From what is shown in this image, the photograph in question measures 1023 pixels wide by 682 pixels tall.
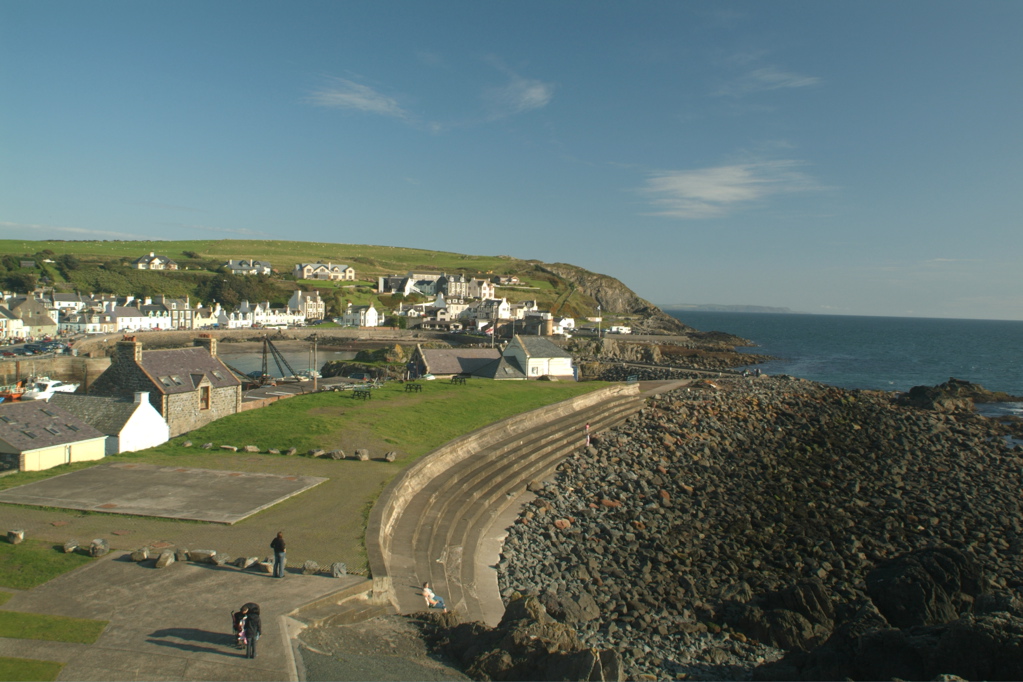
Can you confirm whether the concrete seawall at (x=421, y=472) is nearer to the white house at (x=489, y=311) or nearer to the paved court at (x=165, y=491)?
the paved court at (x=165, y=491)

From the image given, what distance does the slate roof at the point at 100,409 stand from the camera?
23062 millimetres

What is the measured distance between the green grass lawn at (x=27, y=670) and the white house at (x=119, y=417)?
15.1 metres

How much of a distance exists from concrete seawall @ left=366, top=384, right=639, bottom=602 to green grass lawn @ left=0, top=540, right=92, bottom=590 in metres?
5.90

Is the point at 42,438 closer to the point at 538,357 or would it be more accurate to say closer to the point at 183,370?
the point at 183,370

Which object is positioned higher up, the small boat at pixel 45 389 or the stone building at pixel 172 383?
the stone building at pixel 172 383

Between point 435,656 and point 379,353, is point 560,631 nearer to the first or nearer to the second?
point 435,656

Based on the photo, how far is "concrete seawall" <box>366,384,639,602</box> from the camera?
13570 millimetres

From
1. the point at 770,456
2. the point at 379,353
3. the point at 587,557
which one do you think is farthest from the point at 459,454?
the point at 379,353

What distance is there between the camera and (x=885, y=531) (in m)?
21.5

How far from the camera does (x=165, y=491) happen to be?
60.2 ft

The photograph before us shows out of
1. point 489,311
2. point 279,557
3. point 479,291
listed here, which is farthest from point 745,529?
point 479,291

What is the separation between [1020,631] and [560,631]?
8.11 meters

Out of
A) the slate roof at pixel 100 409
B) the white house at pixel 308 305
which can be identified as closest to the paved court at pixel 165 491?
the slate roof at pixel 100 409

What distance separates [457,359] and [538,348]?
265 inches
